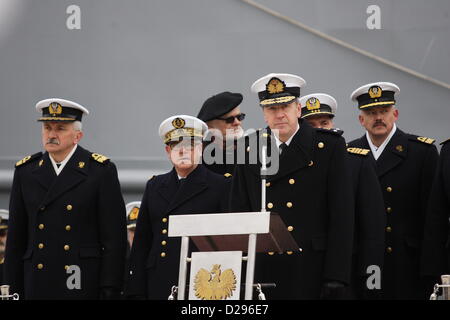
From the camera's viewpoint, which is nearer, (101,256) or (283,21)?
(101,256)

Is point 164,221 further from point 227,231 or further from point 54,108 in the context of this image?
point 227,231

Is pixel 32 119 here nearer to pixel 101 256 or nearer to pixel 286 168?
pixel 101 256

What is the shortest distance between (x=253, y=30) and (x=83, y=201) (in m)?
2.53

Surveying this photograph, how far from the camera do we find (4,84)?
778 cm

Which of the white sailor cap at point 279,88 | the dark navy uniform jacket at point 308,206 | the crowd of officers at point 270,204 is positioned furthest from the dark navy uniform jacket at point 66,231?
the white sailor cap at point 279,88

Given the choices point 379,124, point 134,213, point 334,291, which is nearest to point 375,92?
point 379,124

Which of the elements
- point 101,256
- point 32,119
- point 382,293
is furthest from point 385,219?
point 32,119

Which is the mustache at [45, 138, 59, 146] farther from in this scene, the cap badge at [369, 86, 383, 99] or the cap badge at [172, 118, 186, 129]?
the cap badge at [369, 86, 383, 99]

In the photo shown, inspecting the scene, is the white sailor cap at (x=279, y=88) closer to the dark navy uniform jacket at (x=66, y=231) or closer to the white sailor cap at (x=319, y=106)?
the dark navy uniform jacket at (x=66, y=231)

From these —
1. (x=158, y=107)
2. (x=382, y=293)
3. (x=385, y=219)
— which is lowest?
(x=382, y=293)

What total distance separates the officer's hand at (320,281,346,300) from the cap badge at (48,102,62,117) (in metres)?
1.77

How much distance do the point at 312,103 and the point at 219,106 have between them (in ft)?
1.81

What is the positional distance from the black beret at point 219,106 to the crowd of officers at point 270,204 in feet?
0.40

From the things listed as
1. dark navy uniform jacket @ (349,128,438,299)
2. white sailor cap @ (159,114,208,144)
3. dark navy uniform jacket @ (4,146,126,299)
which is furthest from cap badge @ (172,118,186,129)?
dark navy uniform jacket @ (349,128,438,299)
